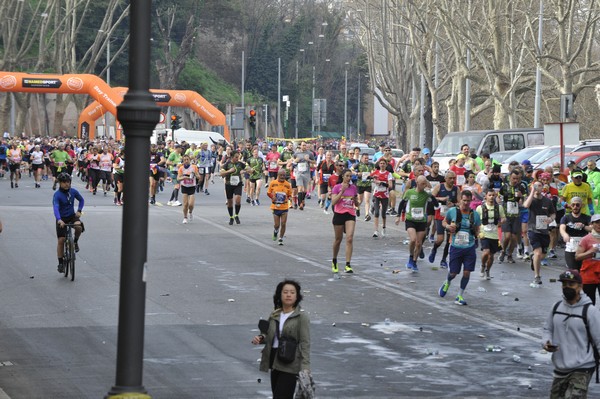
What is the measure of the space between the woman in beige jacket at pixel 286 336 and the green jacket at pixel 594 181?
53.2 ft

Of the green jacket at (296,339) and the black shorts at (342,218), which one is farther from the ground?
the black shorts at (342,218)

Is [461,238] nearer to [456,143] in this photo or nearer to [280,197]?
[280,197]

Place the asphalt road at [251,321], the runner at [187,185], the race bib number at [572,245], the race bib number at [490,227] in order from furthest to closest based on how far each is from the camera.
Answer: the runner at [187,185], the race bib number at [490,227], the race bib number at [572,245], the asphalt road at [251,321]

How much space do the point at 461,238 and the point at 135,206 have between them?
433 inches

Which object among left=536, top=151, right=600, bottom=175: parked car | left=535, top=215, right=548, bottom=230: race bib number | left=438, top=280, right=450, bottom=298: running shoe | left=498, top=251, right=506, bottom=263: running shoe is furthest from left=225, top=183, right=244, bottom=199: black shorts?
left=438, top=280, right=450, bottom=298: running shoe

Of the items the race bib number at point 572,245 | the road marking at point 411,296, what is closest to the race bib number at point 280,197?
the road marking at point 411,296

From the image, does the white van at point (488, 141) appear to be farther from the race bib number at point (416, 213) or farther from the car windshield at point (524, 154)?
the race bib number at point (416, 213)

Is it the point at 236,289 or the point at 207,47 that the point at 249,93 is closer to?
the point at 207,47

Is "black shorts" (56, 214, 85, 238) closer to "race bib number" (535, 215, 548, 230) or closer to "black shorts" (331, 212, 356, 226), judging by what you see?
"black shorts" (331, 212, 356, 226)

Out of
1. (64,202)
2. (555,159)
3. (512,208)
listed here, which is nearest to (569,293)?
(64,202)

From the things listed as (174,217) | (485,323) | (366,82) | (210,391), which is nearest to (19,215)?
(174,217)

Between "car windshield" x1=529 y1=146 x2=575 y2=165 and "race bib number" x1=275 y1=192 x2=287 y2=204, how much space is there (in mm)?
9882

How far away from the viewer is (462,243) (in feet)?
57.9

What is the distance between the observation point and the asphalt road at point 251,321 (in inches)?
462
